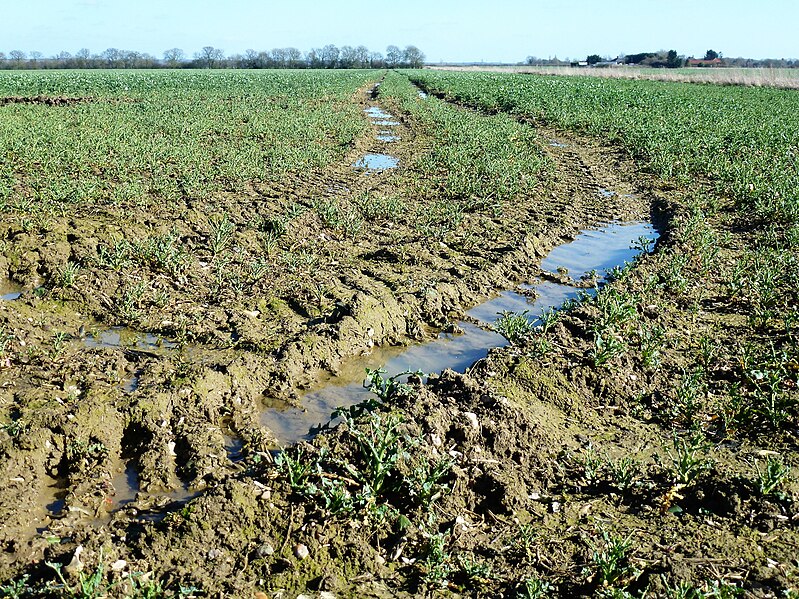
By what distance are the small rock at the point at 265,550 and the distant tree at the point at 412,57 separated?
141 meters

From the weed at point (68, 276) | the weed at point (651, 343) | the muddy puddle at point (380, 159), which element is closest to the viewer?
the weed at point (651, 343)

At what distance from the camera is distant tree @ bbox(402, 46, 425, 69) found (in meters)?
137

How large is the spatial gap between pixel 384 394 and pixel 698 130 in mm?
20763

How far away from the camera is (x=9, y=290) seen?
7.87 metres

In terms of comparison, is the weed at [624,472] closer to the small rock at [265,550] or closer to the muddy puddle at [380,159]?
the small rock at [265,550]

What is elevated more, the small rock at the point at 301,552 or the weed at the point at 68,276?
the weed at the point at 68,276

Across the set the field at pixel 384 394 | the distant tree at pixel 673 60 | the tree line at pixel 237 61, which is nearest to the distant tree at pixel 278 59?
the tree line at pixel 237 61

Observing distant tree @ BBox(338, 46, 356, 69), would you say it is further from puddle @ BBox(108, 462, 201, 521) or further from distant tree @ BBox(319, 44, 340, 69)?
puddle @ BBox(108, 462, 201, 521)

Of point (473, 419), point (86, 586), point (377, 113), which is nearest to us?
point (86, 586)

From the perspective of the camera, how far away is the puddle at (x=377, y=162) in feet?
54.1

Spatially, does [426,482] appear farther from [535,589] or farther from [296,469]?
[535,589]

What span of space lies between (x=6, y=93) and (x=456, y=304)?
120 feet

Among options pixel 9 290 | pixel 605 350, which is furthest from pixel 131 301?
pixel 605 350

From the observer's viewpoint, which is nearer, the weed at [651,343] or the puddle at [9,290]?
the weed at [651,343]
